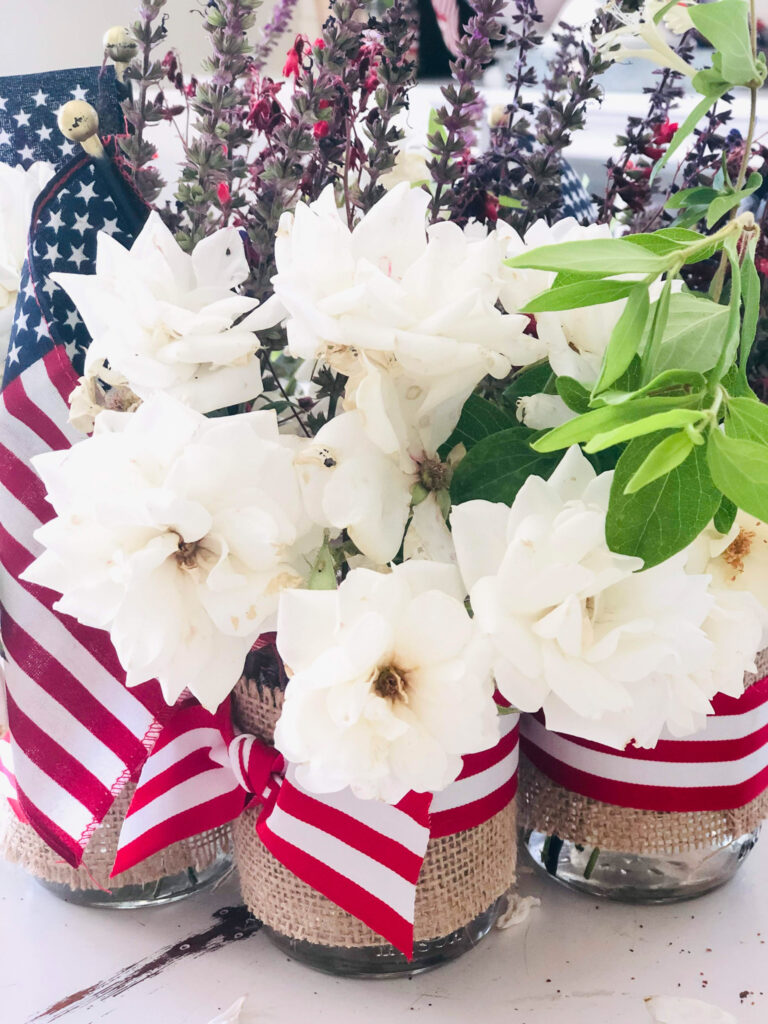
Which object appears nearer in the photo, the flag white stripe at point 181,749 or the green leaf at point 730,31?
the green leaf at point 730,31

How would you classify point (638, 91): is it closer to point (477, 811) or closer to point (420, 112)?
point (420, 112)

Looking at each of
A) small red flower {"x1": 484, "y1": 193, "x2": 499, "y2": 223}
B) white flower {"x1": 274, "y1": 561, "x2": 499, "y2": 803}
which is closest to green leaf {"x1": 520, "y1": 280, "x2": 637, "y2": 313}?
white flower {"x1": 274, "y1": 561, "x2": 499, "y2": 803}

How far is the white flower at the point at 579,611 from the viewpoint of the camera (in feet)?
1.18

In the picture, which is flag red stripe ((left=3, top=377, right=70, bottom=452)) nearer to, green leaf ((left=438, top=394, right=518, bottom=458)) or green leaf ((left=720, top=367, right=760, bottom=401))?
green leaf ((left=438, top=394, right=518, bottom=458))

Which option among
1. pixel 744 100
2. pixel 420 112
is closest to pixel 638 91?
pixel 744 100

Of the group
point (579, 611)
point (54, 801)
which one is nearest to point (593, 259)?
point (579, 611)

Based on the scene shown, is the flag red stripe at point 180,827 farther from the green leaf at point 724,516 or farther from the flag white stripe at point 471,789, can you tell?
the green leaf at point 724,516

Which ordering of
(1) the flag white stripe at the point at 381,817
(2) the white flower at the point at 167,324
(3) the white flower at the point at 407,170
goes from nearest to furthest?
(2) the white flower at the point at 167,324
(1) the flag white stripe at the point at 381,817
(3) the white flower at the point at 407,170

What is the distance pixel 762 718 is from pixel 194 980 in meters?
0.37

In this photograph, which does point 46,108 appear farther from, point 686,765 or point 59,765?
point 686,765

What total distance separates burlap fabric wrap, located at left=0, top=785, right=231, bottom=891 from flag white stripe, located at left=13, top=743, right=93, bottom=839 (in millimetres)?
28

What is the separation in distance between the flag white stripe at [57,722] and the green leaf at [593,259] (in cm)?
39

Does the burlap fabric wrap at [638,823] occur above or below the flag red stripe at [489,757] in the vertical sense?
below

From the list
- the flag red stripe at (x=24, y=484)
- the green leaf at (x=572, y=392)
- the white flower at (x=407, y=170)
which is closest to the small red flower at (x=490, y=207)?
the white flower at (x=407, y=170)
